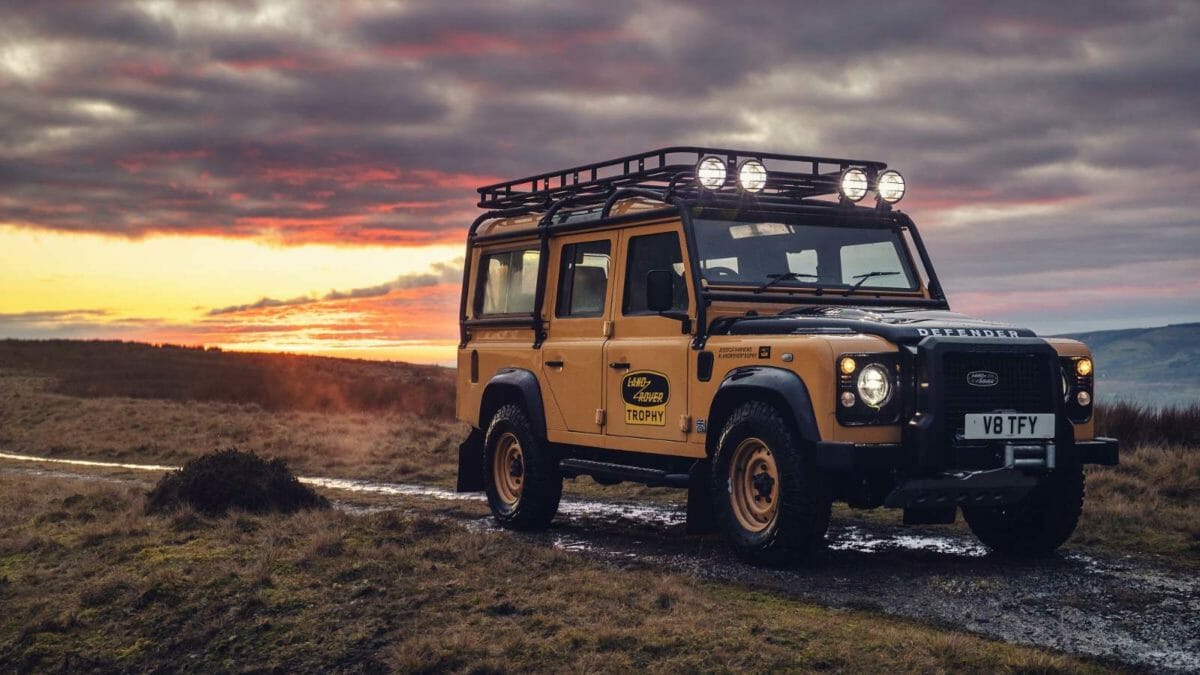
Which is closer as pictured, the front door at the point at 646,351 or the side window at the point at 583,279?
the front door at the point at 646,351

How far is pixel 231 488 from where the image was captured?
38.9ft

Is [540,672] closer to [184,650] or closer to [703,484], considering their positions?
[184,650]

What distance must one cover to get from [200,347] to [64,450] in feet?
160

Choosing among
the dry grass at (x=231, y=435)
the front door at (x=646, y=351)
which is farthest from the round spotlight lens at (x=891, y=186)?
the dry grass at (x=231, y=435)

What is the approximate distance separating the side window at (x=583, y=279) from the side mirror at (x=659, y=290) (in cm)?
144

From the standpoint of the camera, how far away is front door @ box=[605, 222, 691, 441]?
9445 mm

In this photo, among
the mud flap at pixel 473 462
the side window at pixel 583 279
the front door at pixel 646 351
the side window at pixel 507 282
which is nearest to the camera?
the front door at pixel 646 351

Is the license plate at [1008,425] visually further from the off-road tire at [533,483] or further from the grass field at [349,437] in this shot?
the off-road tire at [533,483]

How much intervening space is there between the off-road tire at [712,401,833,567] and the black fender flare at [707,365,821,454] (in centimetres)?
12

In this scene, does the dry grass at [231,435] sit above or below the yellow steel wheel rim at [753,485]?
below

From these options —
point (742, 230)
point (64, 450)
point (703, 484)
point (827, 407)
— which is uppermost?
point (742, 230)

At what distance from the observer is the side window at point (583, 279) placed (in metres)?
10.6

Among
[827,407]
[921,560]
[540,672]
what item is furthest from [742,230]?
[540,672]

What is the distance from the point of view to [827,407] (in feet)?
26.1
